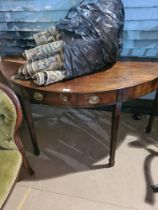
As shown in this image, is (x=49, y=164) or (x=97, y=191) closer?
(x=97, y=191)

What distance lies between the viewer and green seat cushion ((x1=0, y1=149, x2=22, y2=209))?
1.02 m

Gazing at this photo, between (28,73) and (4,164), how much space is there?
463 millimetres

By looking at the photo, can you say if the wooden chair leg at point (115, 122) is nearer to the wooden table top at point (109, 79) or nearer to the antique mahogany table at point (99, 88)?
the antique mahogany table at point (99, 88)

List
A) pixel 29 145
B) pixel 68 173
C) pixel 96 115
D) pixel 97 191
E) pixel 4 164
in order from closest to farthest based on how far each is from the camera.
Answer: pixel 4 164, pixel 97 191, pixel 68 173, pixel 29 145, pixel 96 115

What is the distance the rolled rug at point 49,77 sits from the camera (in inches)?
46.1

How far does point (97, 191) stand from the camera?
1.44 meters

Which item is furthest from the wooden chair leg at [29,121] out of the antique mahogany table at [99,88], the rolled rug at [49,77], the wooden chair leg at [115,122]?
the wooden chair leg at [115,122]

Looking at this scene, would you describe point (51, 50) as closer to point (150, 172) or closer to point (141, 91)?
point (141, 91)

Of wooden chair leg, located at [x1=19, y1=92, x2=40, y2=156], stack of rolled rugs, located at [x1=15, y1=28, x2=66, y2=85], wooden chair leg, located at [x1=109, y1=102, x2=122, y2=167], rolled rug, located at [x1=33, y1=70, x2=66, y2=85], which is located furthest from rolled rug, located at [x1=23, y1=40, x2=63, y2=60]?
wooden chair leg, located at [x1=109, y1=102, x2=122, y2=167]

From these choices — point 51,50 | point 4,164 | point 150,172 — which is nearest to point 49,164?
point 4,164

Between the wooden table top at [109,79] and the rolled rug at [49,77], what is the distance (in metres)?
0.03

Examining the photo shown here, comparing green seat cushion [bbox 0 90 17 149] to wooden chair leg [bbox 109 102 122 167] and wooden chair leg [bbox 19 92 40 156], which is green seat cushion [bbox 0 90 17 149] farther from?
wooden chair leg [bbox 109 102 122 167]

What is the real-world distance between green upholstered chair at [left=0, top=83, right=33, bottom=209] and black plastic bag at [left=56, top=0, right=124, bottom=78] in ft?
1.05

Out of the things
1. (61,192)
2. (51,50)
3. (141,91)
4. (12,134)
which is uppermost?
(51,50)
